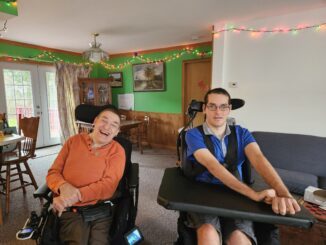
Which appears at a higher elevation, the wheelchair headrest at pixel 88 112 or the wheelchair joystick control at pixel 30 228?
the wheelchair headrest at pixel 88 112

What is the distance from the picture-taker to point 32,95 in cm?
462

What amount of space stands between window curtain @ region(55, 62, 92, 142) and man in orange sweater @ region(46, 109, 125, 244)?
12.7 feet

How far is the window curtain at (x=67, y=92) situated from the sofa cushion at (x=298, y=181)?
4479 millimetres

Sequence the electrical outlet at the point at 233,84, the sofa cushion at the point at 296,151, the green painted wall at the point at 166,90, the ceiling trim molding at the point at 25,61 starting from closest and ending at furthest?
the sofa cushion at the point at 296,151 → the electrical outlet at the point at 233,84 → the ceiling trim molding at the point at 25,61 → the green painted wall at the point at 166,90

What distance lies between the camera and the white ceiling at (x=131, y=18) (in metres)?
2.47

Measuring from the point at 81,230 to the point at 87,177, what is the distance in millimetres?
304

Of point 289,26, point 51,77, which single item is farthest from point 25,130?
point 289,26

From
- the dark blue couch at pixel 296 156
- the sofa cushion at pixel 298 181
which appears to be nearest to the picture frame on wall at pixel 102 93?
the dark blue couch at pixel 296 156

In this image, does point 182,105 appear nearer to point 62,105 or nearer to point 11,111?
point 62,105

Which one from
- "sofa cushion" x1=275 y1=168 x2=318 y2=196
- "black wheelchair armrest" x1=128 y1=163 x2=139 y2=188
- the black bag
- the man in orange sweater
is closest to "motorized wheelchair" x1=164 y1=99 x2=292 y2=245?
"black wheelchair armrest" x1=128 y1=163 x2=139 y2=188

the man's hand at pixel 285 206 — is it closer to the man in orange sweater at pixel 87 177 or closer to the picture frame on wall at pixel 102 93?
the man in orange sweater at pixel 87 177

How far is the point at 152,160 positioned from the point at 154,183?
1.07 metres

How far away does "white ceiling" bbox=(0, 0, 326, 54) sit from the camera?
247 cm

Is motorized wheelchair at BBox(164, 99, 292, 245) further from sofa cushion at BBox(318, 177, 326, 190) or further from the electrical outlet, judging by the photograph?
the electrical outlet
